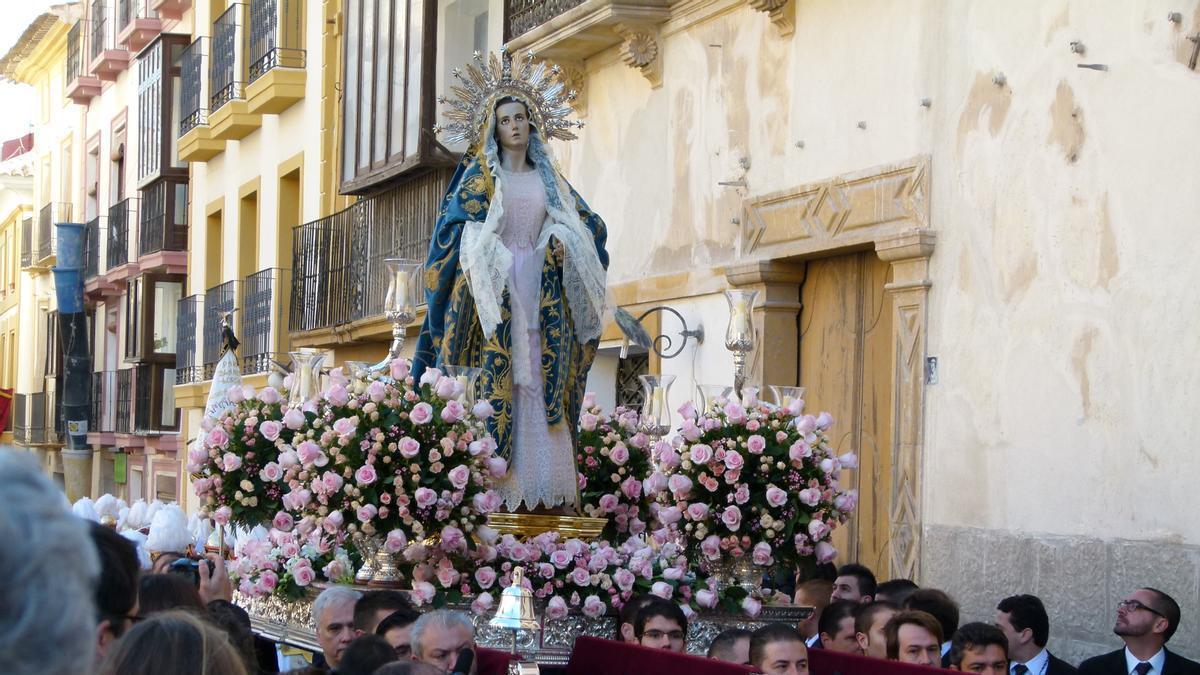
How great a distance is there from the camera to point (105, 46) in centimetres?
3177

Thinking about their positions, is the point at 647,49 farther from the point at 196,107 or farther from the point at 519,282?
the point at 196,107

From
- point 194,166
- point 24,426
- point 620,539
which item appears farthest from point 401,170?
point 24,426

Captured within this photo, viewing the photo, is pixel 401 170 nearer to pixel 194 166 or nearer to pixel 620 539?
pixel 620 539

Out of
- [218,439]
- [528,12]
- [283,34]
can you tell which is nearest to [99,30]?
[283,34]

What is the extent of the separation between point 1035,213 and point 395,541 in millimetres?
3885

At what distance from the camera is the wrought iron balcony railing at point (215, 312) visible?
2317 cm

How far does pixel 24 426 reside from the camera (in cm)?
3731

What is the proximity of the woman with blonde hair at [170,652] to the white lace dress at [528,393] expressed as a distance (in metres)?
4.61

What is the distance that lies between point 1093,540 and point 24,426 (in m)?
32.1

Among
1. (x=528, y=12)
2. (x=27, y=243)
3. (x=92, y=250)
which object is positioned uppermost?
(x=27, y=243)

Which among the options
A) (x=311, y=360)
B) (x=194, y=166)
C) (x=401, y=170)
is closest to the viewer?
(x=311, y=360)

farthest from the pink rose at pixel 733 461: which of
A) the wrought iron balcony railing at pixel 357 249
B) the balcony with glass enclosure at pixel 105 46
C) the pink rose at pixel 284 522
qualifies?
the balcony with glass enclosure at pixel 105 46

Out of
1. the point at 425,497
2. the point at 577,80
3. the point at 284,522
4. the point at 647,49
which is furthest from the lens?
the point at 577,80

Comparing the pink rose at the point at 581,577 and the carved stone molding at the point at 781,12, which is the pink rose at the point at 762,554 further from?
the carved stone molding at the point at 781,12
